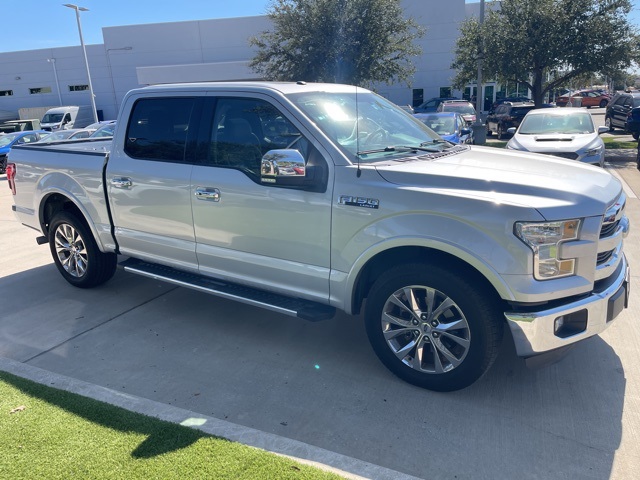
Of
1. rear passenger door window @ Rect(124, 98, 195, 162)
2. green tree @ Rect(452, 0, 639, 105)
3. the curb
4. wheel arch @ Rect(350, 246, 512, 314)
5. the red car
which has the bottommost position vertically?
the red car

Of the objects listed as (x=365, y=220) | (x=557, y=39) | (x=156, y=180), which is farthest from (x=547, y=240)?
(x=557, y=39)

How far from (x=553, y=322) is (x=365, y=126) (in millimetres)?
2089

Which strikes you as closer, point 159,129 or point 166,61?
point 159,129

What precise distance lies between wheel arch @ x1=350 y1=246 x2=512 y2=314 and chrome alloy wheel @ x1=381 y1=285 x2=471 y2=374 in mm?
202

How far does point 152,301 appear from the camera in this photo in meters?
5.46

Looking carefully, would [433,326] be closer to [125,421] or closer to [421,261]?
[421,261]

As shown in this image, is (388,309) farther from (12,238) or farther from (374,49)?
(374,49)

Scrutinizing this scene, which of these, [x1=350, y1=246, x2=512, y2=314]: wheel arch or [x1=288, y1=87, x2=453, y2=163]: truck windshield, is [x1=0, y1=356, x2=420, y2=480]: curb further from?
[x1=288, y1=87, x2=453, y2=163]: truck windshield

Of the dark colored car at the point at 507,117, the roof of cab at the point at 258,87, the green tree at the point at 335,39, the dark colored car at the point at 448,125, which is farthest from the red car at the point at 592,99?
the roof of cab at the point at 258,87

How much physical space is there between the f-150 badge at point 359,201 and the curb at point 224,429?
157 centimetres

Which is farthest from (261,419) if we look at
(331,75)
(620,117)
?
(620,117)

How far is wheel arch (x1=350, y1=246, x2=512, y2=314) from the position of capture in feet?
10.4

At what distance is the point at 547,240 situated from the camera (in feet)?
10.0

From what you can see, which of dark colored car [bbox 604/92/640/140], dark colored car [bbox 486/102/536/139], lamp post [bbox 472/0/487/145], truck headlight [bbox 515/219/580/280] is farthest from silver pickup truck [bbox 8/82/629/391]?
dark colored car [bbox 486/102/536/139]
